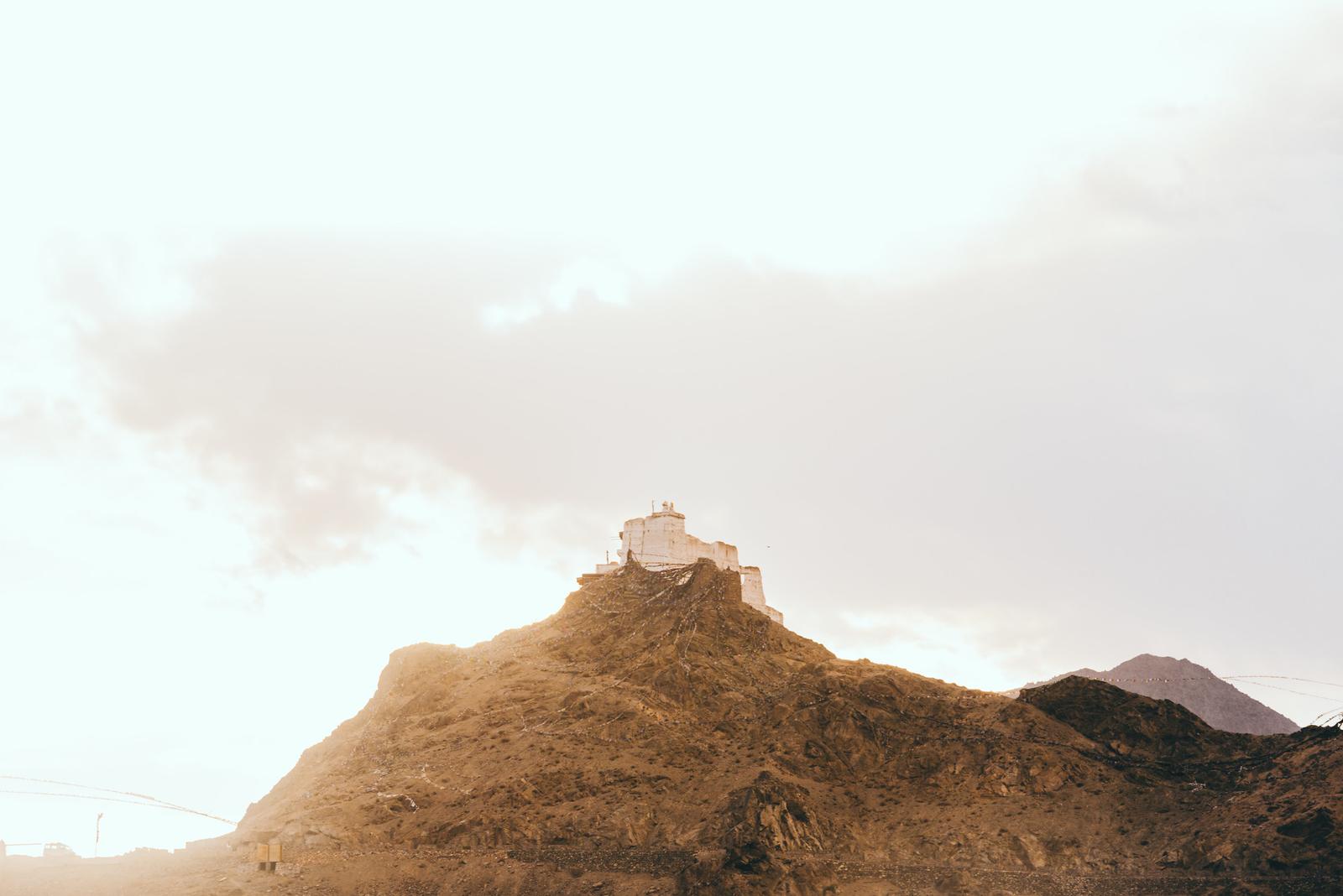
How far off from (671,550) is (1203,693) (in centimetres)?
7931

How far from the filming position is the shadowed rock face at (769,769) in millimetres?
45406

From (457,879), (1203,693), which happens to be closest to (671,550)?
(457,879)

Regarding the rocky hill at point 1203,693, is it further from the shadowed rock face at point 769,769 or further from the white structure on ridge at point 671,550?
the shadowed rock face at point 769,769

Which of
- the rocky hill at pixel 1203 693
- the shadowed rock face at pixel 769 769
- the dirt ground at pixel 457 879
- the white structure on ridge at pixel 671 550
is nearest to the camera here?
the dirt ground at pixel 457 879

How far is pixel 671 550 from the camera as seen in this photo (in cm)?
8581

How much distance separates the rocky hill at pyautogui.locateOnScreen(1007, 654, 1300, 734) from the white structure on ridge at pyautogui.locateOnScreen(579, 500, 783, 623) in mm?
53011

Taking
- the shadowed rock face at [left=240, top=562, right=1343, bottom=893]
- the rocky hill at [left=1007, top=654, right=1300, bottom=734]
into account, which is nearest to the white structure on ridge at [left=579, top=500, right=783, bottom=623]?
the shadowed rock face at [left=240, top=562, right=1343, bottom=893]

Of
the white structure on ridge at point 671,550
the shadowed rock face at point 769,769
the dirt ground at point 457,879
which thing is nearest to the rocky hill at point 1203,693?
the white structure on ridge at point 671,550

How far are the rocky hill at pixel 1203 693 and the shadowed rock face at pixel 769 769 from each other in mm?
72936

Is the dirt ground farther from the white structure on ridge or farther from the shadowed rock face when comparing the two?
the white structure on ridge

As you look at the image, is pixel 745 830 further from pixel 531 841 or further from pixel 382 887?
pixel 382 887

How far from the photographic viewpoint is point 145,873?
54.6m

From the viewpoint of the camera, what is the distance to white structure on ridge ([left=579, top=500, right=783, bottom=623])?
281 feet

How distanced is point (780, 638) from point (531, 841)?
23936mm
